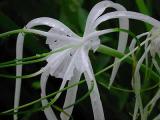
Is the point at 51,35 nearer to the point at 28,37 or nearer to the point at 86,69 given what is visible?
the point at 86,69

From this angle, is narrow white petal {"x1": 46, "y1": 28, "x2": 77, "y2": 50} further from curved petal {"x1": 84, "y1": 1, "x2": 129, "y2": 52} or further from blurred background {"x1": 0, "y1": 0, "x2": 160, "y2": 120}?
blurred background {"x1": 0, "y1": 0, "x2": 160, "y2": 120}

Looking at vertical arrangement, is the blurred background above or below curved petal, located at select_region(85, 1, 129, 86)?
above

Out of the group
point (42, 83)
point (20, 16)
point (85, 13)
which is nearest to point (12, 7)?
point (20, 16)

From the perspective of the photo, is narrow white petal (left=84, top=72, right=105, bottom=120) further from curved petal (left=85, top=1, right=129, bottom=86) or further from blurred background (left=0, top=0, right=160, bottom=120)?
blurred background (left=0, top=0, right=160, bottom=120)

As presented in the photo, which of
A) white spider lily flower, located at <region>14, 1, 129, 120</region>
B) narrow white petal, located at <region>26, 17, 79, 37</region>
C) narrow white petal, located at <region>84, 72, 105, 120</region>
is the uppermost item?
narrow white petal, located at <region>26, 17, 79, 37</region>

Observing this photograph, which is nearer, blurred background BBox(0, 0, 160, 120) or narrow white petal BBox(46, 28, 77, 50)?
narrow white petal BBox(46, 28, 77, 50)

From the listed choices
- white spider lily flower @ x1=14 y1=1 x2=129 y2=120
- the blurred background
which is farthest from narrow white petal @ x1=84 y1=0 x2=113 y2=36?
the blurred background

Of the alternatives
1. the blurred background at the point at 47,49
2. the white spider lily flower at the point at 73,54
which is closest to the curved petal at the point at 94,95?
the white spider lily flower at the point at 73,54

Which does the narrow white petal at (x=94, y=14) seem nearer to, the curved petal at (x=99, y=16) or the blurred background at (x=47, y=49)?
the curved petal at (x=99, y=16)

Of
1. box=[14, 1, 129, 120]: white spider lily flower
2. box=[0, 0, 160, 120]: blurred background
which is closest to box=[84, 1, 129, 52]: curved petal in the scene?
box=[14, 1, 129, 120]: white spider lily flower
